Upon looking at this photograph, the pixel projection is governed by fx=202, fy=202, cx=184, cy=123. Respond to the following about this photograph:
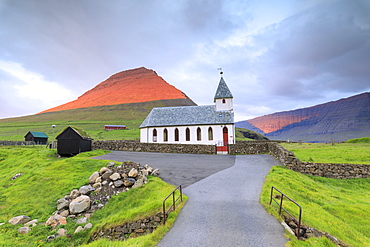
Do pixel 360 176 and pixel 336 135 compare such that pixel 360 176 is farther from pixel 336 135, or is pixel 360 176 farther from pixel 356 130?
pixel 356 130

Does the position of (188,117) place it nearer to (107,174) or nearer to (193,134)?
(193,134)

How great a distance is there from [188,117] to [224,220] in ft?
110

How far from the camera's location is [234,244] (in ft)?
21.4

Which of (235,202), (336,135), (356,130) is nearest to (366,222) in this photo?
(235,202)

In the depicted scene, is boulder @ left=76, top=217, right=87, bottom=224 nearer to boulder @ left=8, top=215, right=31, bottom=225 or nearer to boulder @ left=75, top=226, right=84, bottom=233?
boulder @ left=75, top=226, right=84, bottom=233

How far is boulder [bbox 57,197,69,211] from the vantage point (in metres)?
12.0

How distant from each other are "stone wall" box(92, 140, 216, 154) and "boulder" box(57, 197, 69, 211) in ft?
63.0

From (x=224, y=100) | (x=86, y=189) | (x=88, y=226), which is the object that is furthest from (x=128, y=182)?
(x=224, y=100)

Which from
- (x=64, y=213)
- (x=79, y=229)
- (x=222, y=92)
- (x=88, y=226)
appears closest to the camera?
(x=79, y=229)

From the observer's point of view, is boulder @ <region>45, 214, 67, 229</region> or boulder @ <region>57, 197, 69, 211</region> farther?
boulder @ <region>57, 197, 69, 211</region>

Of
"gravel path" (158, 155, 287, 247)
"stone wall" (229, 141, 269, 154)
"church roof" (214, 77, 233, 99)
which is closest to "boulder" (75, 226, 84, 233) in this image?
"gravel path" (158, 155, 287, 247)

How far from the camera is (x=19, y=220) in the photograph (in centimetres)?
1096

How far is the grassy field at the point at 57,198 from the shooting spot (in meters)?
9.38

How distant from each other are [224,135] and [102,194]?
28.6 meters
